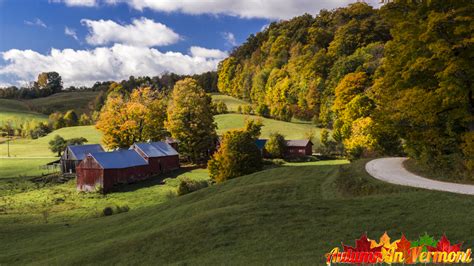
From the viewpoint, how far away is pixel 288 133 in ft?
291

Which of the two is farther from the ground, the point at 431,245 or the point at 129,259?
the point at 431,245

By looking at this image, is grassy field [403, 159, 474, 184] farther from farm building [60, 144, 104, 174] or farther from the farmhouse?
farm building [60, 144, 104, 174]

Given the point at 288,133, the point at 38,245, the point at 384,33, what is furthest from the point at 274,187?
the point at 384,33

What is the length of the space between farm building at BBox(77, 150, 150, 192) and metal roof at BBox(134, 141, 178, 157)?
3.53m

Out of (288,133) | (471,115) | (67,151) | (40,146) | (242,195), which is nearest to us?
(471,115)

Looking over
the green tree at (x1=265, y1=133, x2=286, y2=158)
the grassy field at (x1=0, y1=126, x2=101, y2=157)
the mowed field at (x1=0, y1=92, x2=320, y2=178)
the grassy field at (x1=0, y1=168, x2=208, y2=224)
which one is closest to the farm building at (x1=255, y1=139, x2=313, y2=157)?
the green tree at (x1=265, y1=133, x2=286, y2=158)

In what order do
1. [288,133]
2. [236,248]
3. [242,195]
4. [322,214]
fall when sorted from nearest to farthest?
[236,248] < [322,214] < [242,195] < [288,133]

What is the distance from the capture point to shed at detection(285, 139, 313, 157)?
229ft

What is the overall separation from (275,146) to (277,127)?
26.6m

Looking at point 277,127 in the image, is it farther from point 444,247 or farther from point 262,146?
point 444,247

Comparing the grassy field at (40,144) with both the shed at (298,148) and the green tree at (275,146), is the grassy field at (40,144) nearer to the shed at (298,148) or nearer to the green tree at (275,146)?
the green tree at (275,146)

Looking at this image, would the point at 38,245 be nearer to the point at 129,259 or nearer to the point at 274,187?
the point at 129,259

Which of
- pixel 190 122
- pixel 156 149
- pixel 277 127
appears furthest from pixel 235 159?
pixel 277 127

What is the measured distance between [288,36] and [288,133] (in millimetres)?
63654
